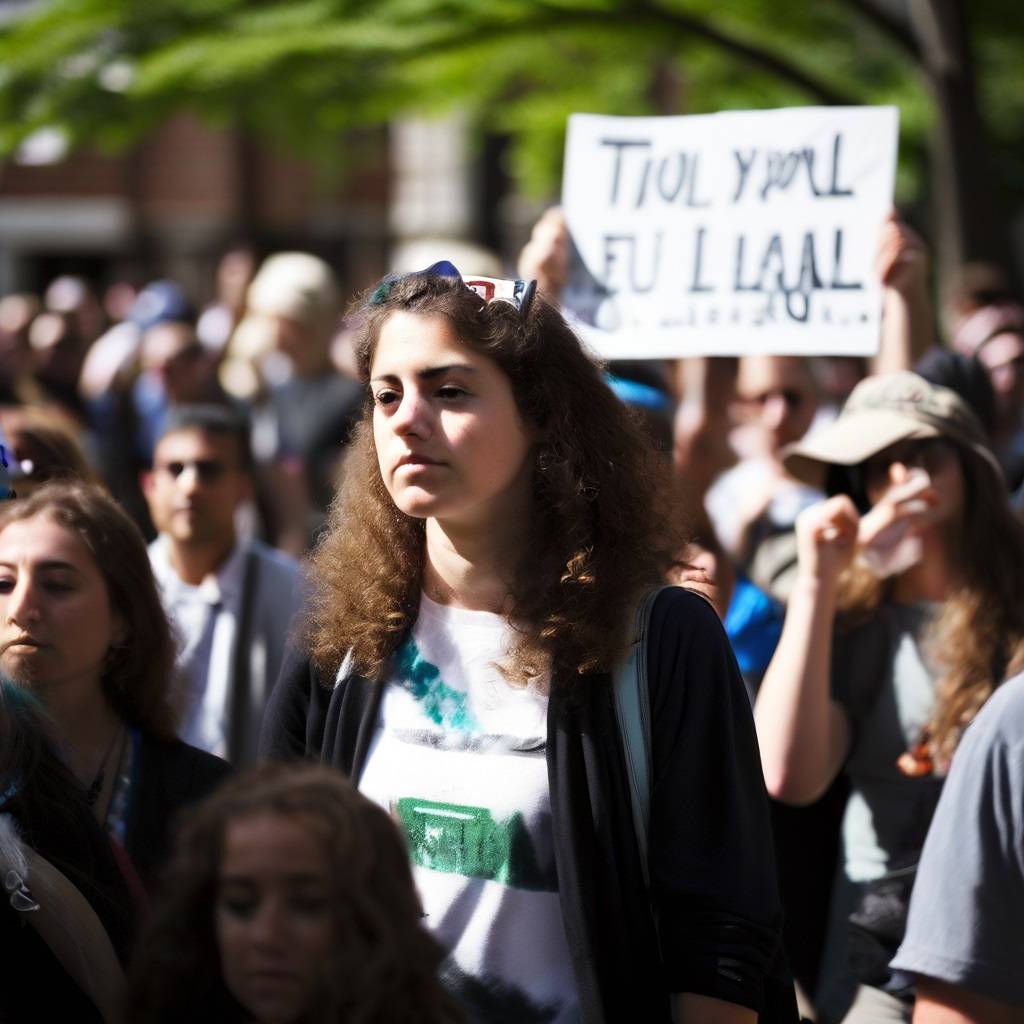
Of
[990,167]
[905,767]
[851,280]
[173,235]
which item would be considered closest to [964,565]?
[905,767]

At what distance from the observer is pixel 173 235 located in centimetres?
2594

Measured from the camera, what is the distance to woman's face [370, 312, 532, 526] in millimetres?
2764

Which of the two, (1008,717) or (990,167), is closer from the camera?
(1008,717)

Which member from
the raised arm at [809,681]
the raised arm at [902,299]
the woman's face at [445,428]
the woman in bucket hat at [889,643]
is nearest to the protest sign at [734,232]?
the raised arm at [902,299]

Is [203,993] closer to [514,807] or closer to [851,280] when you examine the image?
[514,807]

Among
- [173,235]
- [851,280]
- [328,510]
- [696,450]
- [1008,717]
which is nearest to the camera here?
[1008,717]

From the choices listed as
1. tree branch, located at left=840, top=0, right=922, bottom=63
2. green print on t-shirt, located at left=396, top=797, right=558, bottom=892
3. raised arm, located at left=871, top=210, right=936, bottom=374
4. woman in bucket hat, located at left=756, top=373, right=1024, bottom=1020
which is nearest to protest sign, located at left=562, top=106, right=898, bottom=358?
raised arm, located at left=871, top=210, right=936, bottom=374

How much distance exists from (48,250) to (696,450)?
73.9ft

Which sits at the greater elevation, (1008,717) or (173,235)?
(173,235)

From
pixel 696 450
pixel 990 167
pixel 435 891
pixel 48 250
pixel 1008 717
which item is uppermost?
pixel 48 250

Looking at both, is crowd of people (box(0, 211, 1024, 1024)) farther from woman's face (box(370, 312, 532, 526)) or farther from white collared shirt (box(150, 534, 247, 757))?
white collared shirt (box(150, 534, 247, 757))

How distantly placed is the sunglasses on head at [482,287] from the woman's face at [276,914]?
1.04 m

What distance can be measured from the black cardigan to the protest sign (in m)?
1.82

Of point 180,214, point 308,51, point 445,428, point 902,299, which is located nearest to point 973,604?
point 902,299
